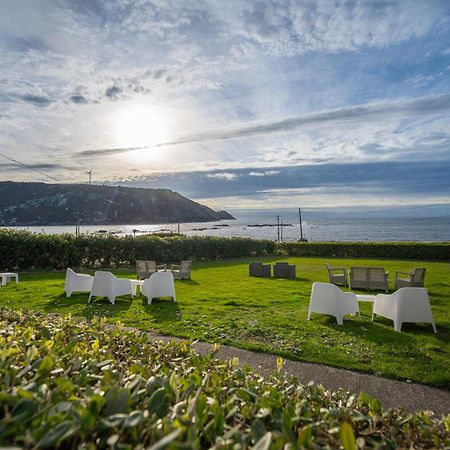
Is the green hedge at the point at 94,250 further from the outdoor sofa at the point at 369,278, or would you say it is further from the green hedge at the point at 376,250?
the outdoor sofa at the point at 369,278

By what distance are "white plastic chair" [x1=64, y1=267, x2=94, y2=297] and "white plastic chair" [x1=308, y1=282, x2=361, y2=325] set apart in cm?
651

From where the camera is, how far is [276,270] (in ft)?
49.2

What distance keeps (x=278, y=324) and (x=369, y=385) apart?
280cm

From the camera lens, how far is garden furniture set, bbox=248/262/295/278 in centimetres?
1479

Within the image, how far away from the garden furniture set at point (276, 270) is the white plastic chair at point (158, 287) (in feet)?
20.5

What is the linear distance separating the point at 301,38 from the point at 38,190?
10347cm

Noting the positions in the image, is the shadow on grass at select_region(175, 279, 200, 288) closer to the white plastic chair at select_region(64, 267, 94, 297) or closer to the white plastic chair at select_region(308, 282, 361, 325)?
the white plastic chair at select_region(64, 267, 94, 297)

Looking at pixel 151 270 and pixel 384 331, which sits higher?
pixel 151 270

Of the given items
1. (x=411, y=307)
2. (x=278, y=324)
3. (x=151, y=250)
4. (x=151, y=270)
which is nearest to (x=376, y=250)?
(x=151, y=250)

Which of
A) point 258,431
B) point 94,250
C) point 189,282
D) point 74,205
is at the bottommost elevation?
point 189,282

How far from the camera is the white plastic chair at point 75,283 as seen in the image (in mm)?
10203

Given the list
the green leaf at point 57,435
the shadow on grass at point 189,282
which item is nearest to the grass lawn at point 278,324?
the shadow on grass at point 189,282

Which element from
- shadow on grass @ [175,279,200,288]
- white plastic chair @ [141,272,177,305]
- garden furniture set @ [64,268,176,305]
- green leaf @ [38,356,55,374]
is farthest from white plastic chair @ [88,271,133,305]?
green leaf @ [38,356,55,374]

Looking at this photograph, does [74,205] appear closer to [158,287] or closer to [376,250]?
[376,250]
